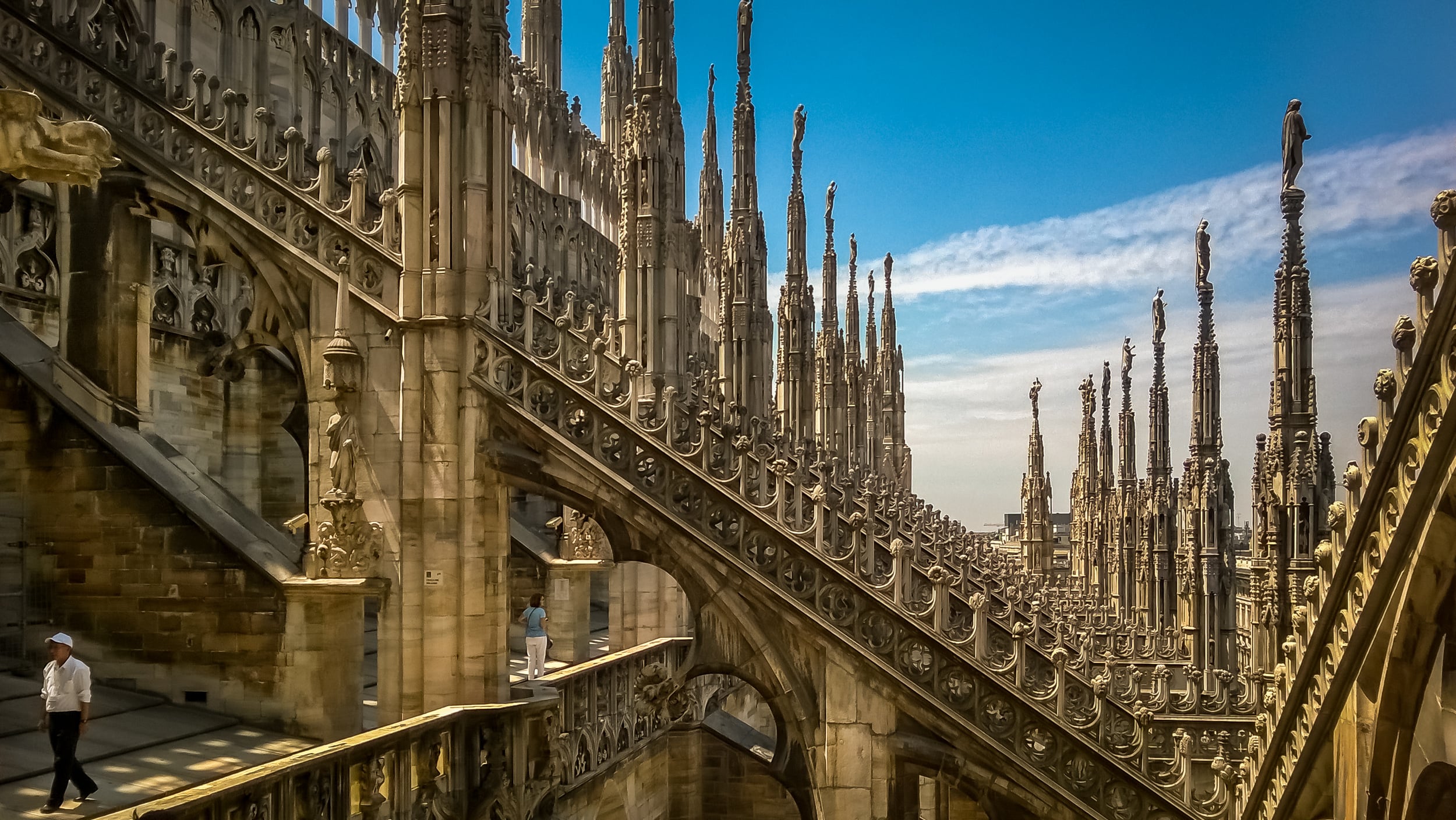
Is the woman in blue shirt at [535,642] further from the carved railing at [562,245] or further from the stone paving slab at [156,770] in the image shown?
the carved railing at [562,245]

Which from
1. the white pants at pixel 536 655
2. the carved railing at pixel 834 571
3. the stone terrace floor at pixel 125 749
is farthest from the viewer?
the white pants at pixel 536 655

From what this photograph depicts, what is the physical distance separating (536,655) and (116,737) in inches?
183

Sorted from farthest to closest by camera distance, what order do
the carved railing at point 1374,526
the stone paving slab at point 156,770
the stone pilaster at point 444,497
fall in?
the stone pilaster at point 444,497 < the stone paving slab at point 156,770 < the carved railing at point 1374,526

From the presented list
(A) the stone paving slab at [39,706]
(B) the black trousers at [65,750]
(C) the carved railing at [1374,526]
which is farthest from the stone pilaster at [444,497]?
(C) the carved railing at [1374,526]

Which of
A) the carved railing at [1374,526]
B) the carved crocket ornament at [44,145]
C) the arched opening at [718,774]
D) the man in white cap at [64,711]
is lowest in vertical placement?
the arched opening at [718,774]

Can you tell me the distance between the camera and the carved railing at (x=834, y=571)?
9.60 metres

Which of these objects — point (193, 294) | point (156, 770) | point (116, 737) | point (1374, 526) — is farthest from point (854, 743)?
point (193, 294)

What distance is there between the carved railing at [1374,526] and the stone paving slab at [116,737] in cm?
883

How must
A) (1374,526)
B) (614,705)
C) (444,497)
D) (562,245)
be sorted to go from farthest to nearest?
1. (562,245)
2. (614,705)
3. (444,497)
4. (1374,526)

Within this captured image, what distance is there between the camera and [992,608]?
20156mm

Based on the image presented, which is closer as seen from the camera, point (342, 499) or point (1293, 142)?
point (342, 499)

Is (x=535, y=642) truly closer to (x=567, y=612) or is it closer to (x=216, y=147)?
(x=567, y=612)

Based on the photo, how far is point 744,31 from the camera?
22406 mm

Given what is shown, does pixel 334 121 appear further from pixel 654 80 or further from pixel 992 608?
pixel 992 608
